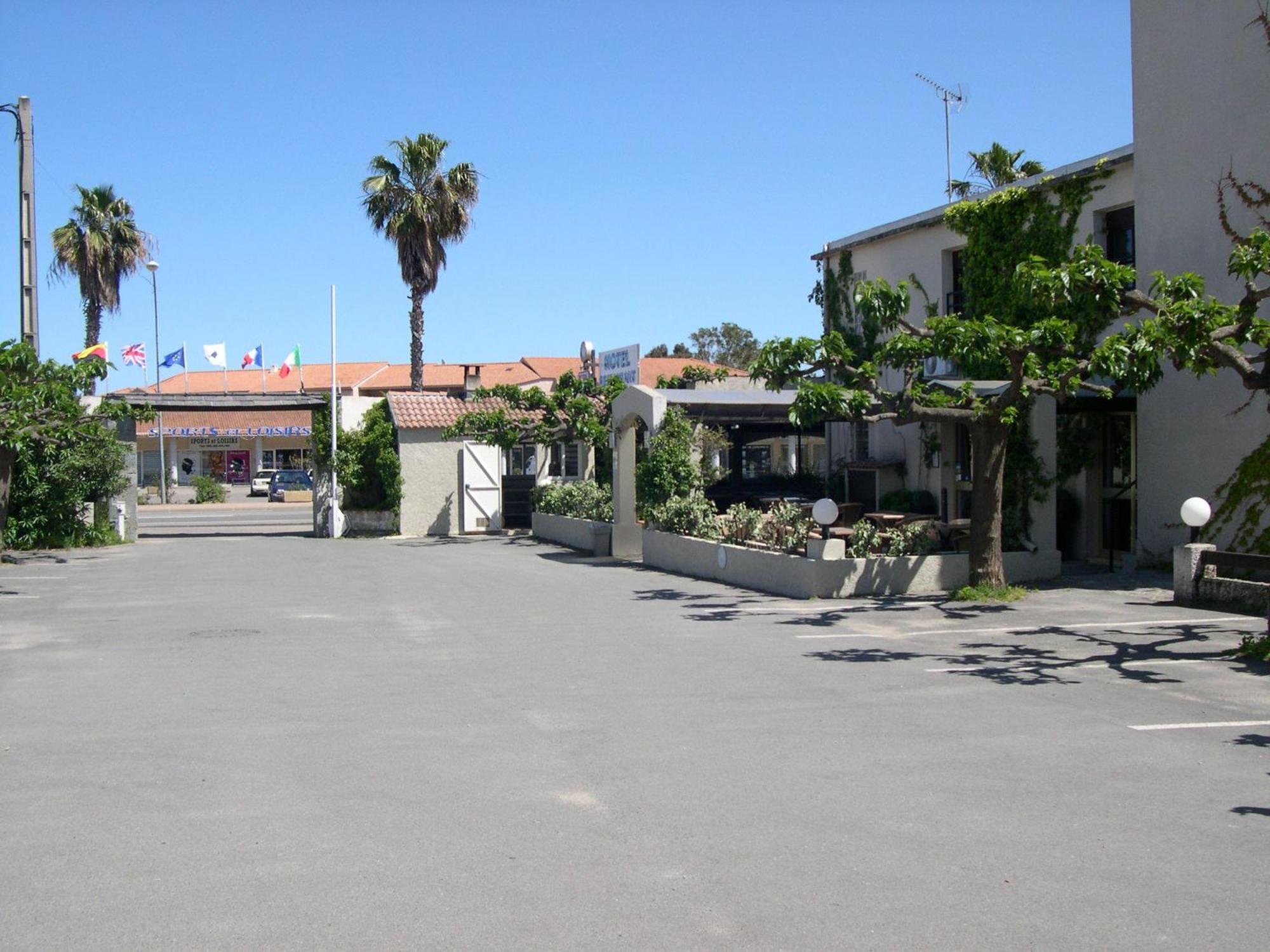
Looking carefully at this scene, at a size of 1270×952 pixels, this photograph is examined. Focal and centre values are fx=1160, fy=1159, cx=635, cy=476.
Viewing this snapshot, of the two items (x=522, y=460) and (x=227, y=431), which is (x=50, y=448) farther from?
(x=227, y=431)

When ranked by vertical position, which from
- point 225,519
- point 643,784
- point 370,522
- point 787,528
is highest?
point 787,528

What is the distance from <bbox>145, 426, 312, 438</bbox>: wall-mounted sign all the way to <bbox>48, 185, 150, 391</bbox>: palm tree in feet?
73.9

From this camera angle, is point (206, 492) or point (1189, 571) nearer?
point (1189, 571)

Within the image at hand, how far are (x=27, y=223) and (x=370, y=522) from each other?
12.5 meters

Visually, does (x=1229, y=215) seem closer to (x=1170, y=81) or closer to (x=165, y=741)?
(x=1170, y=81)

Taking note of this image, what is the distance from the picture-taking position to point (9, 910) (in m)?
4.88

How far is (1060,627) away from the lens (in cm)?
1230

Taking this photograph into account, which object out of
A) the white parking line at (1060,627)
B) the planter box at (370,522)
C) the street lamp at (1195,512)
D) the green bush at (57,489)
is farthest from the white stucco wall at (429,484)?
the street lamp at (1195,512)

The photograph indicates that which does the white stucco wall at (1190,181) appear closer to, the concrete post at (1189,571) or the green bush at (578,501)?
the concrete post at (1189,571)

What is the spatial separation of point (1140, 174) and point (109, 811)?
15.7 metres

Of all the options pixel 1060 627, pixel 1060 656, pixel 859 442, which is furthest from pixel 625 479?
pixel 1060 656

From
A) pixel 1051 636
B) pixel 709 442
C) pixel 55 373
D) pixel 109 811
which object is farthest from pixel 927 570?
pixel 55 373

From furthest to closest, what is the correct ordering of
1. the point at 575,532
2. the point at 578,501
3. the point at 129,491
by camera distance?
the point at 129,491, the point at 578,501, the point at 575,532

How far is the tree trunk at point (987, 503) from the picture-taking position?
14203 mm
